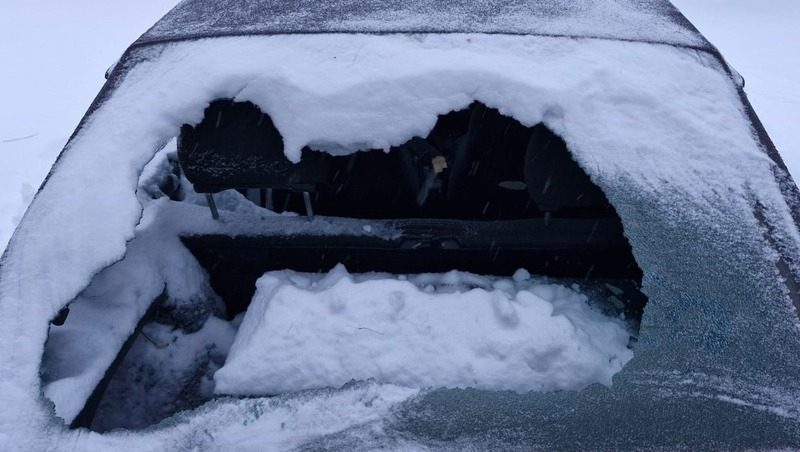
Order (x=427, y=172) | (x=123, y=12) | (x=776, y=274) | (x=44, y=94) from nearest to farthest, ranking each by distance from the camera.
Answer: (x=776, y=274) < (x=427, y=172) < (x=44, y=94) < (x=123, y=12)

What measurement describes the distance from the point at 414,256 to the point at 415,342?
0.51 meters

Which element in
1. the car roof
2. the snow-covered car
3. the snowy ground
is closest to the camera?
the snow-covered car

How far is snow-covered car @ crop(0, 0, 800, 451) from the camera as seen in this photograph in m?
1.13

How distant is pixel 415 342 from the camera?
1637mm

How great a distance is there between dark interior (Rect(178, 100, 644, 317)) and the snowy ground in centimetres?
213

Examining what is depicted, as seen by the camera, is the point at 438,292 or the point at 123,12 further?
the point at 123,12

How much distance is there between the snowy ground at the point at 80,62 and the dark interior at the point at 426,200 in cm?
213

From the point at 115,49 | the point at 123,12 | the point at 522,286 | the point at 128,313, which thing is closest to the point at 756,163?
the point at 522,286

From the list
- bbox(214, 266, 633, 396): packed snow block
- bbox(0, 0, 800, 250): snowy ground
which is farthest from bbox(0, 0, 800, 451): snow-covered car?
bbox(0, 0, 800, 250): snowy ground

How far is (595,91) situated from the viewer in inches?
61.1

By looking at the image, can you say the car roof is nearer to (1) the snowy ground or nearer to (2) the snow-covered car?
→ (2) the snow-covered car

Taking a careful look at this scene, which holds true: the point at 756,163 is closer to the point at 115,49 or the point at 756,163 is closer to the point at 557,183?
the point at 557,183

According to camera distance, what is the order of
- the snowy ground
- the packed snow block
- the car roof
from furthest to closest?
the snowy ground < the car roof < the packed snow block

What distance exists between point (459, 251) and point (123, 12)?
698 centimetres
